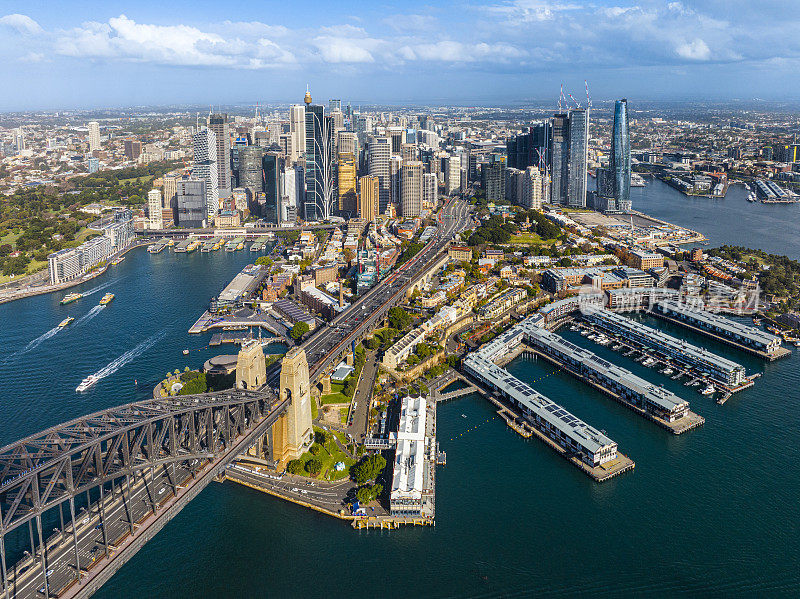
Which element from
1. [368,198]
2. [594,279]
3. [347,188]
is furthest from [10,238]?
[594,279]

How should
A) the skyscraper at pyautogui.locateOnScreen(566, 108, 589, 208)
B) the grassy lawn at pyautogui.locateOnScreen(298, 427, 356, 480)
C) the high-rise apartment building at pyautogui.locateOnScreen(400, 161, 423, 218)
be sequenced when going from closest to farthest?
the grassy lawn at pyautogui.locateOnScreen(298, 427, 356, 480), the high-rise apartment building at pyautogui.locateOnScreen(400, 161, 423, 218), the skyscraper at pyautogui.locateOnScreen(566, 108, 589, 208)

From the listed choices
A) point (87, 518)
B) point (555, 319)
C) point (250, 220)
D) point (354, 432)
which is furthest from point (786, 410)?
point (250, 220)

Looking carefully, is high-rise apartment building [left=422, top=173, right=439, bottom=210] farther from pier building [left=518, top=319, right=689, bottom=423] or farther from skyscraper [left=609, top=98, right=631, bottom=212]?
pier building [left=518, top=319, right=689, bottom=423]

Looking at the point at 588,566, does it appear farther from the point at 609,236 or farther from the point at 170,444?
the point at 609,236

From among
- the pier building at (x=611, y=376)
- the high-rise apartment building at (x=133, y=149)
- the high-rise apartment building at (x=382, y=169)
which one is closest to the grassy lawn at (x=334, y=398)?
the pier building at (x=611, y=376)

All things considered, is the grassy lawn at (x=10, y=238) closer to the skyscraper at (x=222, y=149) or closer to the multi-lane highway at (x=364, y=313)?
the skyscraper at (x=222, y=149)

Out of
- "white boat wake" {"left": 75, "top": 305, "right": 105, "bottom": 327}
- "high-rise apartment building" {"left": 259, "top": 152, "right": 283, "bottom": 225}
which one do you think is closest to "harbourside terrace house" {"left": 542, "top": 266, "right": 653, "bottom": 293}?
"white boat wake" {"left": 75, "top": 305, "right": 105, "bottom": 327}
